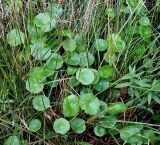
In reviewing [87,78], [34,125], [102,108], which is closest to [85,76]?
[87,78]

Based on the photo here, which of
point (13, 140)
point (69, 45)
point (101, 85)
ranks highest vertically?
point (69, 45)

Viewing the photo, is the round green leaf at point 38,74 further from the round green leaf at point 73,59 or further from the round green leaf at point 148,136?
the round green leaf at point 148,136

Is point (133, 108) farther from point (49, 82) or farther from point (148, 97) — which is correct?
point (49, 82)

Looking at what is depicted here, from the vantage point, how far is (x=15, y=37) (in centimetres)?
115

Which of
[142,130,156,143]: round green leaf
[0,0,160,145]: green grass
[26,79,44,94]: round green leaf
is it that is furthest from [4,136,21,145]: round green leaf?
[142,130,156,143]: round green leaf

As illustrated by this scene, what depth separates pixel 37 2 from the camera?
4.44 feet

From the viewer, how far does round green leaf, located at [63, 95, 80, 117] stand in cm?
104

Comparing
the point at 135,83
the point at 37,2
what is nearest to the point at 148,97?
the point at 135,83

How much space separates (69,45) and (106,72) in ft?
0.50

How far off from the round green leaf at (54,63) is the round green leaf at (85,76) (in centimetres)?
8

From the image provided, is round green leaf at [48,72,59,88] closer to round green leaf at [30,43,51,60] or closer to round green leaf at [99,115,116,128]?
round green leaf at [30,43,51,60]

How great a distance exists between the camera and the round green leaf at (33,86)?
1.07 meters

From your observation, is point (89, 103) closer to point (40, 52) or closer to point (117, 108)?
point (117, 108)

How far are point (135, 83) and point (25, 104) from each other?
0.35 m
